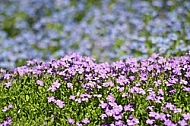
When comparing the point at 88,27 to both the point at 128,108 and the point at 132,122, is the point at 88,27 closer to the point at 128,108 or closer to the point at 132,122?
the point at 128,108

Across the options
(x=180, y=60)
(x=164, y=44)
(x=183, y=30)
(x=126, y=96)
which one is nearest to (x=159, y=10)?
(x=183, y=30)

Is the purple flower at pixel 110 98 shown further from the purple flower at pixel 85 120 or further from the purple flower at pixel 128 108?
the purple flower at pixel 85 120

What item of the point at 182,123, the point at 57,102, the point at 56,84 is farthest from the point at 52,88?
the point at 182,123

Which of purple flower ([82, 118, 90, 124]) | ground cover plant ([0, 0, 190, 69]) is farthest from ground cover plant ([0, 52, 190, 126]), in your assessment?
ground cover plant ([0, 0, 190, 69])

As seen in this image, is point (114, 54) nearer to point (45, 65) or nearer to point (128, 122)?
point (45, 65)

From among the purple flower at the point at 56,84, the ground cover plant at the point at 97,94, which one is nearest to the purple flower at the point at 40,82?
the ground cover plant at the point at 97,94
